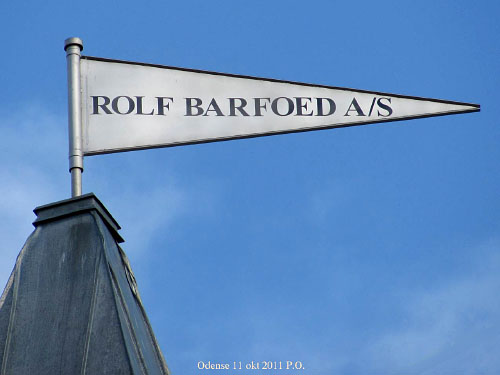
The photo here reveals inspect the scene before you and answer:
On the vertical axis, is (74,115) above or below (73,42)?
below

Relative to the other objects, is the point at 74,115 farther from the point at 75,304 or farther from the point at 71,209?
the point at 75,304

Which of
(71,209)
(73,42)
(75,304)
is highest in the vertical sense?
(73,42)

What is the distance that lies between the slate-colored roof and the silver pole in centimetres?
30

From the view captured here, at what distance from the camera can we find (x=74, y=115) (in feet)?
16.9

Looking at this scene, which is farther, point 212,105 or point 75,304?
point 212,105

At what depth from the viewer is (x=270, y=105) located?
541cm

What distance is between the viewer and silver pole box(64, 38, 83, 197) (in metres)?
4.95

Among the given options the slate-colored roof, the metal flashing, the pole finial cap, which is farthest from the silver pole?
the slate-colored roof

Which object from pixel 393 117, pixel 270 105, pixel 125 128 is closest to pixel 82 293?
pixel 125 128

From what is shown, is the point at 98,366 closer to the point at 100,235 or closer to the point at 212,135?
the point at 100,235

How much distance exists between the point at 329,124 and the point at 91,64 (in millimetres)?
1342

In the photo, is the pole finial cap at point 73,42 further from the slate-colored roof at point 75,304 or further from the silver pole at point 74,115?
the slate-colored roof at point 75,304

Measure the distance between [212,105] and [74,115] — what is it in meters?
0.76

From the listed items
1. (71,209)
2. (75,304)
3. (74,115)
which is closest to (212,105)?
(74,115)
